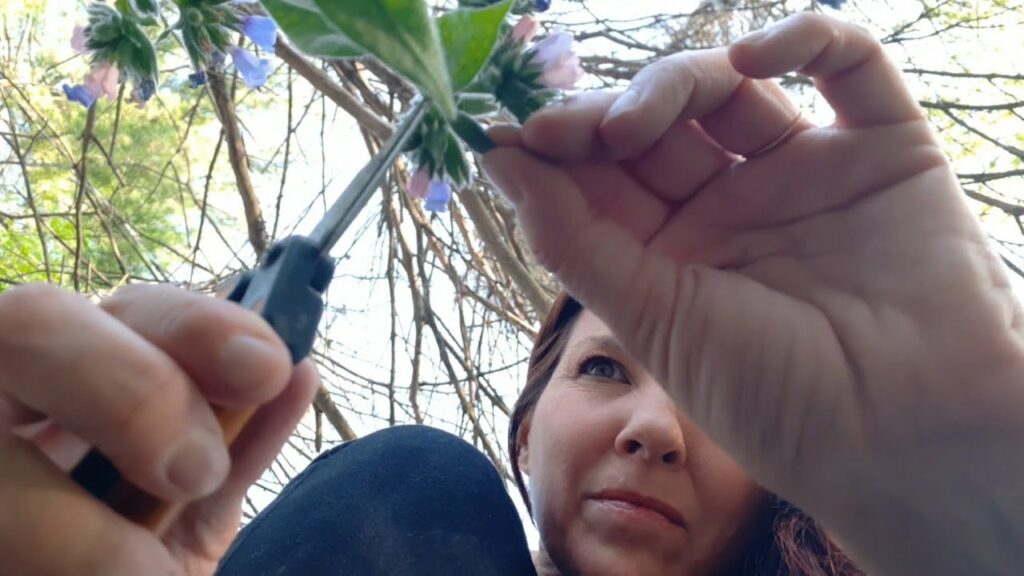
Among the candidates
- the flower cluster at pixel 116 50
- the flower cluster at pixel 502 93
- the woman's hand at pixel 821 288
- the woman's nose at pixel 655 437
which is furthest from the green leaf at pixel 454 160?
the woman's nose at pixel 655 437

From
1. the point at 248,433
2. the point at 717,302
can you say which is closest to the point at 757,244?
the point at 717,302

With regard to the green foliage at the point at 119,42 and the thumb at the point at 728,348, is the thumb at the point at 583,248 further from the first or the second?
the green foliage at the point at 119,42

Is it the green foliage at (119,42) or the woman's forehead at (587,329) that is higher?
the green foliage at (119,42)

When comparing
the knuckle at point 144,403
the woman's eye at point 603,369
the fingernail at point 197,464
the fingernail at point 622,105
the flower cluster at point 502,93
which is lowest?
the woman's eye at point 603,369

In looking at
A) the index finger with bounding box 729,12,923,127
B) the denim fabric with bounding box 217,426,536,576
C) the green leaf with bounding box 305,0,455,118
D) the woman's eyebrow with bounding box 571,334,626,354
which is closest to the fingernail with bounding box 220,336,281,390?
the green leaf with bounding box 305,0,455,118

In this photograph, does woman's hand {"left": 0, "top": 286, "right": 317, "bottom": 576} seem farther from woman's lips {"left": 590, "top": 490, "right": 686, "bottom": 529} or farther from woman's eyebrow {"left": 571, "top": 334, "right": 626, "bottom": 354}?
woman's eyebrow {"left": 571, "top": 334, "right": 626, "bottom": 354}

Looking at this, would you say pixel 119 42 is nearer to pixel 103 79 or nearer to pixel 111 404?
pixel 103 79
